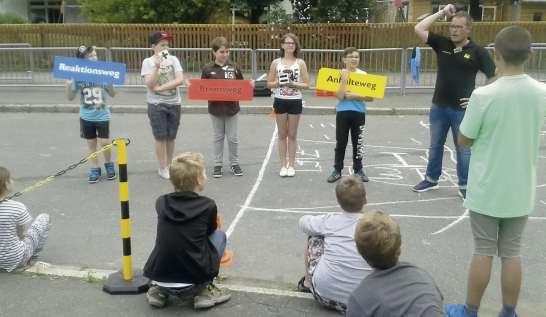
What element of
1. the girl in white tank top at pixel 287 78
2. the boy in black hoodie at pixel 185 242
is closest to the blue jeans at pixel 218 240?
the boy in black hoodie at pixel 185 242

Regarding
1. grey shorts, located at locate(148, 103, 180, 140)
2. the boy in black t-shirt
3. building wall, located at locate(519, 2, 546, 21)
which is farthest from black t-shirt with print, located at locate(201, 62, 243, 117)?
building wall, located at locate(519, 2, 546, 21)

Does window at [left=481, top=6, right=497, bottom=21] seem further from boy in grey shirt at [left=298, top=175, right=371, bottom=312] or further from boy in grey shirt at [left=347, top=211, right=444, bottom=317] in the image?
boy in grey shirt at [left=347, top=211, right=444, bottom=317]

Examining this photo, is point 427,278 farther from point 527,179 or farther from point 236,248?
point 236,248

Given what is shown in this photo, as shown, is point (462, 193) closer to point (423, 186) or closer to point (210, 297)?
point (423, 186)

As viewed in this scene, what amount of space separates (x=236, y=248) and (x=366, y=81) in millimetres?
2948

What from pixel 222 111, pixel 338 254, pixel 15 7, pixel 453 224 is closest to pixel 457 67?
pixel 453 224

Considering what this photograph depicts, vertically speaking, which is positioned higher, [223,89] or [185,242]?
[223,89]

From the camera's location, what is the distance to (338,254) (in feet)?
12.7

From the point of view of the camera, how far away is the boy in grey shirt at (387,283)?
8.57 feet

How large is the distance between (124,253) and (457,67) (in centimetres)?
410

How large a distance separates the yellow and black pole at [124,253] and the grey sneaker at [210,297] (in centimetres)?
53

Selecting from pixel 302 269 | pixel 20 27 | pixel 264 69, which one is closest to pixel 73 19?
pixel 20 27

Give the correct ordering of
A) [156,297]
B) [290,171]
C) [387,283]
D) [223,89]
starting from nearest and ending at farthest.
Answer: [387,283]
[156,297]
[223,89]
[290,171]

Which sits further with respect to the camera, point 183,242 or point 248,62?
point 248,62
